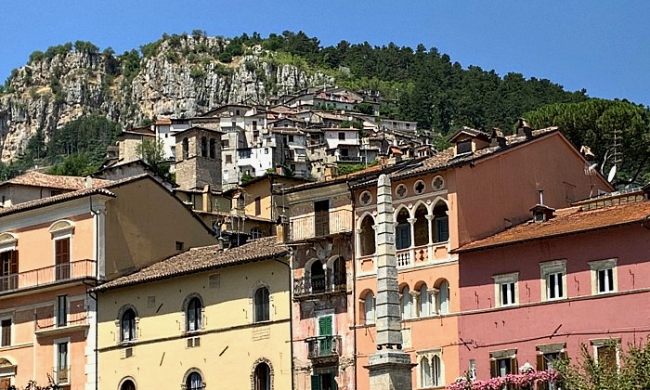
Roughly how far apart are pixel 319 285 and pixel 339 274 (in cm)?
84

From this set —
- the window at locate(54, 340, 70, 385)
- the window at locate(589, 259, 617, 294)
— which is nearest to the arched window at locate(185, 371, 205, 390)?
the window at locate(54, 340, 70, 385)

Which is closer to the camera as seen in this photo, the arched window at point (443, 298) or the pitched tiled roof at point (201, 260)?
the arched window at point (443, 298)

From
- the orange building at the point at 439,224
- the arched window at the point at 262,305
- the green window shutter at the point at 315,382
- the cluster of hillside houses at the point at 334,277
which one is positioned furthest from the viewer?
the arched window at the point at 262,305

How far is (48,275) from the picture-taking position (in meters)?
56.3

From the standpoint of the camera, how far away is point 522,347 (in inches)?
1663

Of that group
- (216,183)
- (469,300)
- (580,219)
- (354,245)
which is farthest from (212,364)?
(216,183)

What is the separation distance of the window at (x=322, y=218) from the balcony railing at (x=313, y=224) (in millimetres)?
73

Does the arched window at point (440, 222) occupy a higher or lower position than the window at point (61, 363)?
higher

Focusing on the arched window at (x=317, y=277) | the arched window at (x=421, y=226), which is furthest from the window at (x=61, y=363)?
the arched window at (x=421, y=226)

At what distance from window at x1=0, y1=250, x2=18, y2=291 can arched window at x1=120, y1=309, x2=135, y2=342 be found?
5.68 metres

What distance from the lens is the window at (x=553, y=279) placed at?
41938 mm

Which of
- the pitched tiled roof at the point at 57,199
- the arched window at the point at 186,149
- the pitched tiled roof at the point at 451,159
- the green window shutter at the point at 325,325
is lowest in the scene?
the green window shutter at the point at 325,325

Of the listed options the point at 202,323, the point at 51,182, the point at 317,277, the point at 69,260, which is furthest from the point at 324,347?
the point at 51,182

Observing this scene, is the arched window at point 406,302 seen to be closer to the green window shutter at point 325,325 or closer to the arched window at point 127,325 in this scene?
the green window shutter at point 325,325
